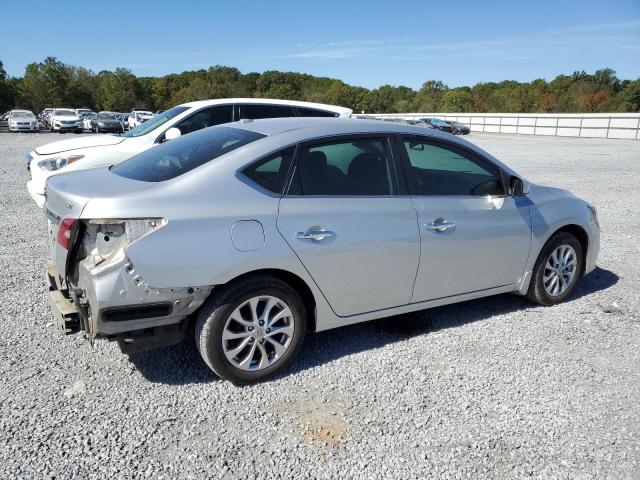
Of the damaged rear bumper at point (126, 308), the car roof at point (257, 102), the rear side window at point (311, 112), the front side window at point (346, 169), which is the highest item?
the car roof at point (257, 102)

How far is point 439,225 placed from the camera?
3936 millimetres

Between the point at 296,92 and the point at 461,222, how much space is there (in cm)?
10825

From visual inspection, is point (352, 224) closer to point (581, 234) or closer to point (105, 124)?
point (581, 234)

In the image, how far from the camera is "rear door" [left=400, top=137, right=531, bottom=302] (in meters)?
3.95

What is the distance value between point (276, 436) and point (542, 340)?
2458 mm

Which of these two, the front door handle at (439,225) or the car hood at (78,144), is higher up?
the car hood at (78,144)

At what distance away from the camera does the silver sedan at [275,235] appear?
3029 mm

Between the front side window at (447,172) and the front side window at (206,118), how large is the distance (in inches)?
189

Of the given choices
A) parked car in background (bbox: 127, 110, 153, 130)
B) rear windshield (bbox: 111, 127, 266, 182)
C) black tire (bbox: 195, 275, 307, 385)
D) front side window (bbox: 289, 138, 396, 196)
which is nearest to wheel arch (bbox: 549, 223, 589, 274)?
front side window (bbox: 289, 138, 396, 196)

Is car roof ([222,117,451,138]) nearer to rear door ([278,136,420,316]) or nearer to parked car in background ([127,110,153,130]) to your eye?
rear door ([278,136,420,316])

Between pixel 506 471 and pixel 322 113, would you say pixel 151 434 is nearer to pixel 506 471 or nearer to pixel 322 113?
pixel 506 471

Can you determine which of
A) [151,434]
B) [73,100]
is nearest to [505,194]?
[151,434]

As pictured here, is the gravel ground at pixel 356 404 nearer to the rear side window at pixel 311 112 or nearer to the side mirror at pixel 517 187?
the side mirror at pixel 517 187

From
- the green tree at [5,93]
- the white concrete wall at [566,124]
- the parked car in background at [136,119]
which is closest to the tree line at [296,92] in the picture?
the green tree at [5,93]
